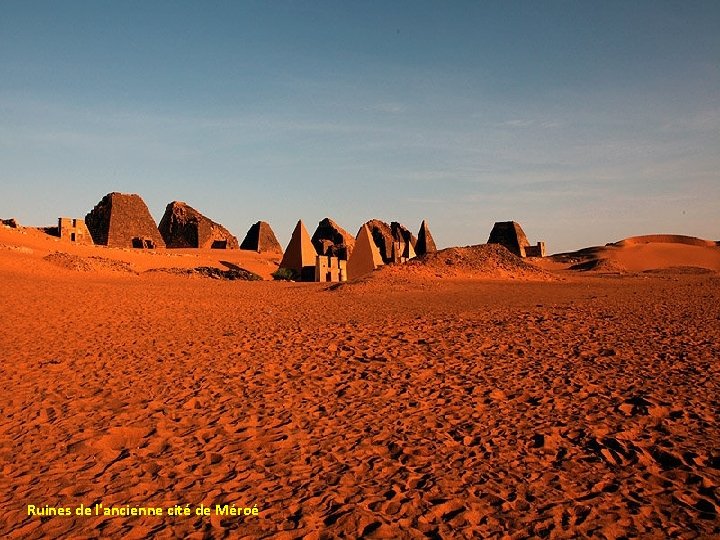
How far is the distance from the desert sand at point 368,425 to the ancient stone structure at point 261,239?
4652 centimetres

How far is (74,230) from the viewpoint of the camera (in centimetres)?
4197

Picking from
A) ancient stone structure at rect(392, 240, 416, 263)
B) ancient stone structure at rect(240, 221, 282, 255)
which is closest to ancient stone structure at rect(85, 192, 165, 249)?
ancient stone structure at rect(240, 221, 282, 255)

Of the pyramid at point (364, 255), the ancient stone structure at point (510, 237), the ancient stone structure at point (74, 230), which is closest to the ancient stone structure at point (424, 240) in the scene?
the ancient stone structure at point (510, 237)

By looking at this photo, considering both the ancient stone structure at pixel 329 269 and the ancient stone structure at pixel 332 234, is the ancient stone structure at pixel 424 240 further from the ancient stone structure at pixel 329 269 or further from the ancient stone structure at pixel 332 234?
the ancient stone structure at pixel 329 269

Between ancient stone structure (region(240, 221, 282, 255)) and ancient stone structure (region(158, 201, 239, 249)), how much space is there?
14.9 ft

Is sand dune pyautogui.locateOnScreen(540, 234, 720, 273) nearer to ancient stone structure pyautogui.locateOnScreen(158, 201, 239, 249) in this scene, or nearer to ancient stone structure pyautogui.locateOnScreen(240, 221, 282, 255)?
ancient stone structure pyautogui.locateOnScreen(240, 221, 282, 255)

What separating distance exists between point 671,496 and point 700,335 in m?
7.15

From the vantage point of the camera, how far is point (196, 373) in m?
7.61

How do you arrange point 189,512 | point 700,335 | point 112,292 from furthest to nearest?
1. point 112,292
2. point 700,335
3. point 189,512

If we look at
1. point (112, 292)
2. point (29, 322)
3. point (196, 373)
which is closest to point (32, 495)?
point (196, 373)

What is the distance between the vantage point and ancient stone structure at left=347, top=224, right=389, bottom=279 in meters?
34.4

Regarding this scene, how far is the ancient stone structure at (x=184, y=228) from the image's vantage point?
54.6 meters

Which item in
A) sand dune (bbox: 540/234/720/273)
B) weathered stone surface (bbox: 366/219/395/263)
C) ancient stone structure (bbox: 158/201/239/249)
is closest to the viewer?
weathered stone surface (bbox: 366/219/395/263)

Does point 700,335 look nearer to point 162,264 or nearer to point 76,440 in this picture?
point 76,440
